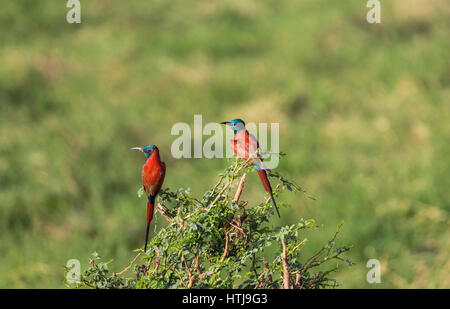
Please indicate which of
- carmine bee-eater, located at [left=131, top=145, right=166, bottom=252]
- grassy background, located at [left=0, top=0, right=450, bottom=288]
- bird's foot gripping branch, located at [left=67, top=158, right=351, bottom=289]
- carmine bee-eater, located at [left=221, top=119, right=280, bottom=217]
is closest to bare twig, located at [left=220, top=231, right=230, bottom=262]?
bird's foot gripping branch, located at [left=67, top=158, right=351, bottom=289]

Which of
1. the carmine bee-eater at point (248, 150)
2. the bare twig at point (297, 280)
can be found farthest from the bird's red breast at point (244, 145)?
the bare twig at point (297, 280)

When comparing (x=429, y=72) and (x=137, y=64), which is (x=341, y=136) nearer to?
(x=429, y=72)

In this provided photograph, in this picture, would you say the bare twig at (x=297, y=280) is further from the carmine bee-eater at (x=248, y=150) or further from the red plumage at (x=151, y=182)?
the red plumage at (x=151, y=182)

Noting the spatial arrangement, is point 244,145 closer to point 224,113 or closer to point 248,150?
point 248,150

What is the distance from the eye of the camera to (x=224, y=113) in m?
10.1

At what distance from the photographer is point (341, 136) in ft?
30.1

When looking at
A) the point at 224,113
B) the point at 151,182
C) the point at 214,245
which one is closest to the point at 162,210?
the point at 151,182

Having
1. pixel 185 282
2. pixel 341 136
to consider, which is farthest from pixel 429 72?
pixel 185 282

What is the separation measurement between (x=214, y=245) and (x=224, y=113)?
8010 mm

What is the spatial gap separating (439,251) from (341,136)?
307 cm

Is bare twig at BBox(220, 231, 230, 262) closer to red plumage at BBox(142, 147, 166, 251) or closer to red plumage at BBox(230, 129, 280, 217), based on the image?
red plumage at BBox(230, 129, 280, 217)

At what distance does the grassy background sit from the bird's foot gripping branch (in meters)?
3.80

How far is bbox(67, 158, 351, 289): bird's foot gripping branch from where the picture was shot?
2045 millimetres

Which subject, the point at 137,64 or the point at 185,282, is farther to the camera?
the point at 137,64
